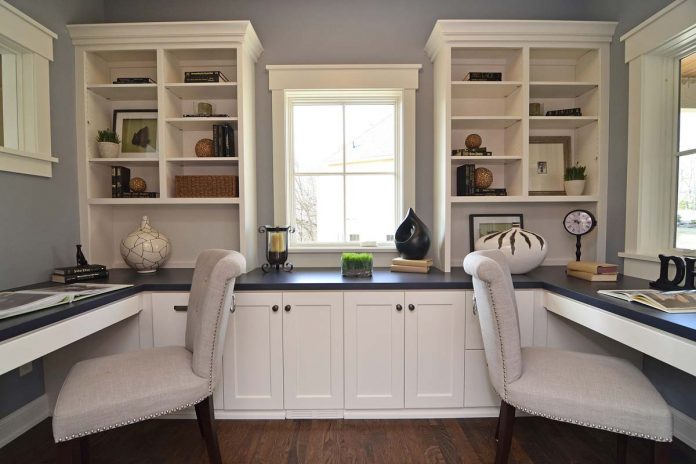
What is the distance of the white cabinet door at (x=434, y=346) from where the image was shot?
1.97 meters

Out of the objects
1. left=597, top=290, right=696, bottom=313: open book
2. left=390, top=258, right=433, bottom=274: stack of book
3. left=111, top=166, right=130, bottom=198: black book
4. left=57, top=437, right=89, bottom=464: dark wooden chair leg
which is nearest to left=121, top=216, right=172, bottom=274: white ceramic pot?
left=111, top=166, right=130, bottom=198: black book

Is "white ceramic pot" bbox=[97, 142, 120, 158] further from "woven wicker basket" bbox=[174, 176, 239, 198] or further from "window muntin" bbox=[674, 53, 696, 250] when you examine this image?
"window muntin" bbox=[674, 53, 696, 250]

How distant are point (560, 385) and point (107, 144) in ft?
→ 9.31

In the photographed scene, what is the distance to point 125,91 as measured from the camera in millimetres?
2359

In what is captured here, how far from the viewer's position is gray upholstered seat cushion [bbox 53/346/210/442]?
1.27 meters

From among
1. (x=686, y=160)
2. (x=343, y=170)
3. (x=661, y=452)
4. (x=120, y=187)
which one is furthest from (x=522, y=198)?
(x=120, y=187)

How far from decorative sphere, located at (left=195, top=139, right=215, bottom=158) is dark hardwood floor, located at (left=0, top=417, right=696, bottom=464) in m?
1.66

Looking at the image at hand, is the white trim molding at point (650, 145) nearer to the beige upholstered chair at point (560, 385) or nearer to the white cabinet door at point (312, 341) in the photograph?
the beige upholstered chair at point (560, 385)

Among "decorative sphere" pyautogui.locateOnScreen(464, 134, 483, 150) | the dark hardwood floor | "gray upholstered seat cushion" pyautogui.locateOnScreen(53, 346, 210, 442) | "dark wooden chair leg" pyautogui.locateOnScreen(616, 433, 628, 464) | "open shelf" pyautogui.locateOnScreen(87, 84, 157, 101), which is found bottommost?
the dark hardwood floor

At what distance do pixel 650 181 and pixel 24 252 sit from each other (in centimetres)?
352

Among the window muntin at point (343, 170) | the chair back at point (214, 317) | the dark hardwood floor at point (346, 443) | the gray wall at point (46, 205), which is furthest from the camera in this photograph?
the window muntin at point (343, 170)

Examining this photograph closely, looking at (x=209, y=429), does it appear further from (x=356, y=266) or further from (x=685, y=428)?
(x=685, y=428)

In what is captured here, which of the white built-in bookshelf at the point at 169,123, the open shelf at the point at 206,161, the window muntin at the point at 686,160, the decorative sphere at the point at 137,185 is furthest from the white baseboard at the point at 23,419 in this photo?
the window muntin at the point at 686,160

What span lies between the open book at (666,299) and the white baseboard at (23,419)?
306 centimetres
